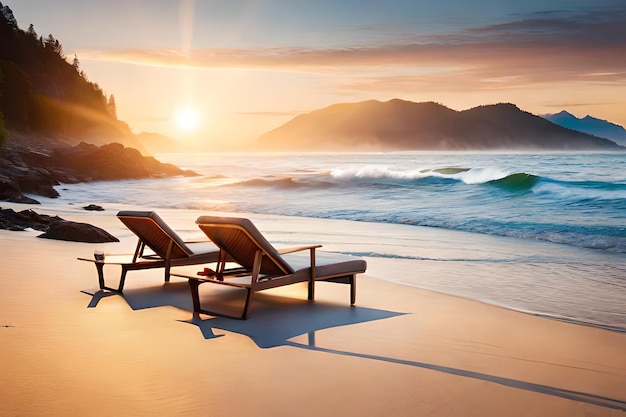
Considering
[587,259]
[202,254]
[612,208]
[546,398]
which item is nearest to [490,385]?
[546,398]

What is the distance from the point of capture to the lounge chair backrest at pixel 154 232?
24.4ft

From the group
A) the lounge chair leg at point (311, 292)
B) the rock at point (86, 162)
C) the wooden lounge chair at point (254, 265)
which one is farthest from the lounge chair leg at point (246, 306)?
the rock at point (86, 162)

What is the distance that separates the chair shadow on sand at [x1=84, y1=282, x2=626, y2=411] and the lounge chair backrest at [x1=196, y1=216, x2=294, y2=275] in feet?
1.39

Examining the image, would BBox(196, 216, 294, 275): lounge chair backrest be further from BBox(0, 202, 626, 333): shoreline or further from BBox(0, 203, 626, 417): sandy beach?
BBox(0, 202, 626, 333): shoreline

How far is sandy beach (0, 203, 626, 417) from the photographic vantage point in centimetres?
402

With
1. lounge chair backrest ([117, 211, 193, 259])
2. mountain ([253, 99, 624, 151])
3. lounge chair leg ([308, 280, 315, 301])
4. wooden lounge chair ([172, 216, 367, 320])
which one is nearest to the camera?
wooden lounge chair ([172, 216, 367, 320])

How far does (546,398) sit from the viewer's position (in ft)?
13.9

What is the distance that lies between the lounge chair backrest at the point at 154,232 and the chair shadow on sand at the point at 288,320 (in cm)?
41

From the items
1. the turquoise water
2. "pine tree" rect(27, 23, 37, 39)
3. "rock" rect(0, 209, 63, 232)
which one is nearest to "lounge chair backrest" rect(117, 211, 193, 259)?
"rock" rect(0, 209, 63, 232)

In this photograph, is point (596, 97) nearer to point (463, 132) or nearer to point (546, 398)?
point (463, 132)

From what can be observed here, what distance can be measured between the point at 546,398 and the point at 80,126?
91716 millimetres

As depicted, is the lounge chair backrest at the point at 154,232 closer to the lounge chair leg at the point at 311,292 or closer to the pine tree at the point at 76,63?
the lounge chair leg at the point at 311,292

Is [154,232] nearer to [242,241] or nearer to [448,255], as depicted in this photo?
[242,241]

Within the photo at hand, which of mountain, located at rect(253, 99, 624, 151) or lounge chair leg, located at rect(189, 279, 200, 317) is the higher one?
mountain, located at rect(253, 99, 624, 151)
